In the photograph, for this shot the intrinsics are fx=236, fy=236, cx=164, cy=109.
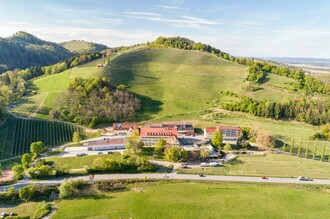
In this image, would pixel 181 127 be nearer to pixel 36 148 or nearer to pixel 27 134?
pixel 36 148

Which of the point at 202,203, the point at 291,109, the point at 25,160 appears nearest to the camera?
the point at 202,203

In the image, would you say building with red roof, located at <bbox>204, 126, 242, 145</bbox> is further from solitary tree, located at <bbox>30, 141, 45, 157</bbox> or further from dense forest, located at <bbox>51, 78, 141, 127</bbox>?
solitary tree, located at <bbox>30, 141, 45, 157</bbox>

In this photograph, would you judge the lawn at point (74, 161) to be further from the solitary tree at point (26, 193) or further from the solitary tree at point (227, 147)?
the solitary tree at point (227, 147)

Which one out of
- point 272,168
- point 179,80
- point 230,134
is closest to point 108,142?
point 230,134

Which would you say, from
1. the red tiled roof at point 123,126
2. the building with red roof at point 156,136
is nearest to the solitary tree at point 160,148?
the building with red roof at point 156,136

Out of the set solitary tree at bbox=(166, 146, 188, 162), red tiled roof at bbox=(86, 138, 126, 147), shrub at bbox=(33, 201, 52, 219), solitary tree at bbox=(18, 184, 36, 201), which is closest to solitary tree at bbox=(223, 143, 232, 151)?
solitary tree at bbox=(166, 146, 188, 162)

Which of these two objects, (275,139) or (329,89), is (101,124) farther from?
(329,89)
